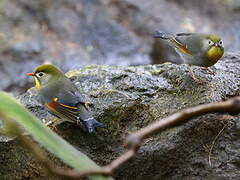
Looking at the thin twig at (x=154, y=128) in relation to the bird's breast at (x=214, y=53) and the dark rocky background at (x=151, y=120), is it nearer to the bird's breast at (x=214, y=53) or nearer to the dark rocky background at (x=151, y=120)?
the dark rocky background at (x=151, y=120)

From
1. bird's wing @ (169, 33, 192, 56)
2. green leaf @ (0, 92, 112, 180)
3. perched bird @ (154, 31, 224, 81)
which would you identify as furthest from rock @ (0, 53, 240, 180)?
green leaf @ (0, 92, 112, 180)

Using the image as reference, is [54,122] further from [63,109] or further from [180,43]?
[180,43]

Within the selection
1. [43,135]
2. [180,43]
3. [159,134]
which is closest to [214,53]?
[180,43]

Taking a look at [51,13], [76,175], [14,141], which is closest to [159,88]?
[14,141]

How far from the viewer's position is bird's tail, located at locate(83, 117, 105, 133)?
12.1 feet

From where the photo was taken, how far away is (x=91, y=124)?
370cm

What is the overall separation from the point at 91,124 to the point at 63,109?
34cm

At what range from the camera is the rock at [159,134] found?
12.4ft

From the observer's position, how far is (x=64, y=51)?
914 centimetres

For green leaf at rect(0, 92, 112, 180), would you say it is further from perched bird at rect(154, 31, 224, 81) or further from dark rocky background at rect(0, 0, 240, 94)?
dark rocky background at rect(0, 0, 240, 94)

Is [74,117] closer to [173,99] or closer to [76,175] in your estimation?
[173,99]

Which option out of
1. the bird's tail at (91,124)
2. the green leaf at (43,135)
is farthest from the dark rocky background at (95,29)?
the green leaf at (43,135)

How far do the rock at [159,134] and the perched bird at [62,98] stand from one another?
0.18 metres

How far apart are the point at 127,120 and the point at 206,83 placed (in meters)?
0.82
